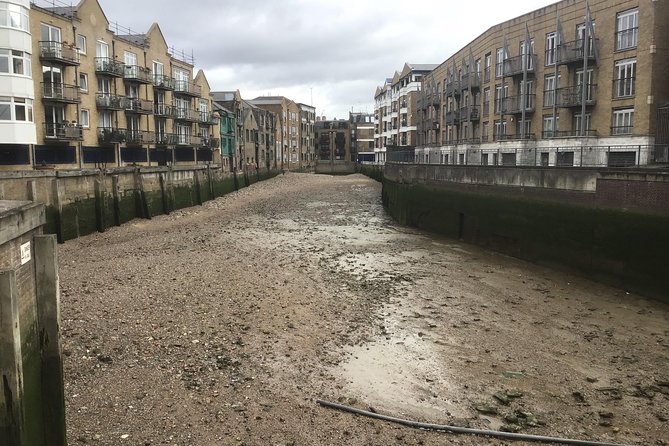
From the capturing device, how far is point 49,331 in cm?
707

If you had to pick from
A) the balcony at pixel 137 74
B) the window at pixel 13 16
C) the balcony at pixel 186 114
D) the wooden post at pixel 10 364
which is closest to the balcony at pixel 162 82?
the balcony at pixel 137 74

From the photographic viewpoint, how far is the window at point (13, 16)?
3391cm

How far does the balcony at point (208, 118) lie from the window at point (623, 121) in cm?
4446

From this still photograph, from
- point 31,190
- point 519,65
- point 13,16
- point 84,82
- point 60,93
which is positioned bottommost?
point 31,190

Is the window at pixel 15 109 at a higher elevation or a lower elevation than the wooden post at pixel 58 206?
higher

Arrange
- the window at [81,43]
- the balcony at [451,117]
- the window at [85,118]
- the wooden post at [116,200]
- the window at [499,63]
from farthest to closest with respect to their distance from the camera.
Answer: the balcony at [451,117] < the window at [499,63] < the window at [85,118] < the window at [81,43] < the wooden post at [116,200]

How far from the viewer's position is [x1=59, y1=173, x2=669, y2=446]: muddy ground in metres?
8.40

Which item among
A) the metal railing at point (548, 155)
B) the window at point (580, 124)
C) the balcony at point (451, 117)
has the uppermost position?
the balcony at point (451, 117)

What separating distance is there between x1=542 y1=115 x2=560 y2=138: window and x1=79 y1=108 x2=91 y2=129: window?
35.5 meters

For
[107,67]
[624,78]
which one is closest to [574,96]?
[624,78]

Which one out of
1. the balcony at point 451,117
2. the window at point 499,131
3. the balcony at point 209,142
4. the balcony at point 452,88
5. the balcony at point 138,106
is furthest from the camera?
the balcony at point 209,142

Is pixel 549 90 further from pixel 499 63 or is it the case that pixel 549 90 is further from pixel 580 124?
pixel 499 63

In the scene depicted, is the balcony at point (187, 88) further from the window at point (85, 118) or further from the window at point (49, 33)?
the window at point (49, 33)

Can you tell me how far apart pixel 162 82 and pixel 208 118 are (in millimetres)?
10898
